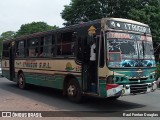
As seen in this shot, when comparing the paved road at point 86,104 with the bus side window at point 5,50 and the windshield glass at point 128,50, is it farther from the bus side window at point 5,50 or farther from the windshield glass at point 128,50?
the bus side window at point 5,50

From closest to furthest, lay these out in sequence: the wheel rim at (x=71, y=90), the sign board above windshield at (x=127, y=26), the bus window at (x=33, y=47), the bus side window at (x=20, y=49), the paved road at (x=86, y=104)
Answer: the sign board above windshield at (x=127, y=26) → the paved road at (x=86, y=104) → the wheel rim at (x=71, y=90) → the bus window at (x=33, y=47) → the bus side window at (x=20, y=49)

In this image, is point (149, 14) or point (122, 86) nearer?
point (122, 86)

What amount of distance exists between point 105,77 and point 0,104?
3981 mm

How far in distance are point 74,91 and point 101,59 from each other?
84.9 inches

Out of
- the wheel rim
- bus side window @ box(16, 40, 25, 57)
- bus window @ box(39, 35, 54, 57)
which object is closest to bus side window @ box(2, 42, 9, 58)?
bus side window @ box(16, 40, 25, 57)

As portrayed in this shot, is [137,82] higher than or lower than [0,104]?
higher

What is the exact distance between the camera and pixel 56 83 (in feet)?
41.7

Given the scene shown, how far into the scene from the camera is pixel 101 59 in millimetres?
9961

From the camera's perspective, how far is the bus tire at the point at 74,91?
37.0ft

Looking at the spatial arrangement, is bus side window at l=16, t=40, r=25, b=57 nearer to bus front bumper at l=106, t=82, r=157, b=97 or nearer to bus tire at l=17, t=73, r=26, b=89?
bus tire at l=17, t=73, r=26, b=89

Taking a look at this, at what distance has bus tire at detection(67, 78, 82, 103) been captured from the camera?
1129 centimetres

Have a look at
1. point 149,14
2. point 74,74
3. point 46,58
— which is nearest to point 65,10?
point 149,14

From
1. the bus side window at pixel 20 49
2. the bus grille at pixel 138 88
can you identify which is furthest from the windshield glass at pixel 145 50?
the bus side window at pixel 20 49

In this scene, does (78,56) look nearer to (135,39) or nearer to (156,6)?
(135,39)
